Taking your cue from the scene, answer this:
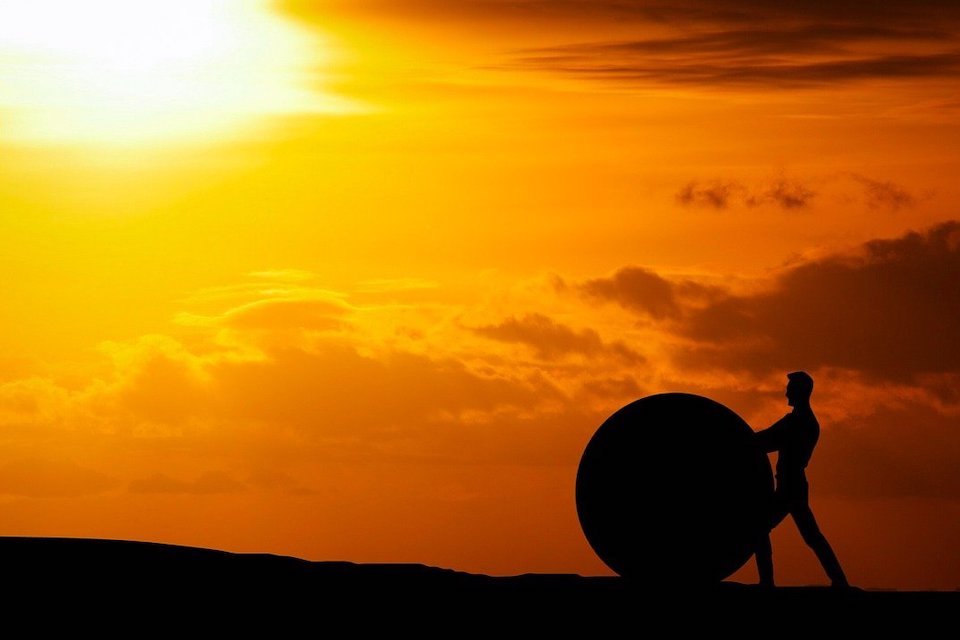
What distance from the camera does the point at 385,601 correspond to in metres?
18.2

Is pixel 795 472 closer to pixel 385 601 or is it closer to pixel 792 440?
pixel 792 440

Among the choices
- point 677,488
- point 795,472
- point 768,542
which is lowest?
point 768,542

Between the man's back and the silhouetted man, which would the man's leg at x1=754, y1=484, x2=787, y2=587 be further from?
the man's back

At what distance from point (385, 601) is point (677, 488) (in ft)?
11.7

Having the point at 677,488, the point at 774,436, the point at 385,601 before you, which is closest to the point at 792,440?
the point at 774,436

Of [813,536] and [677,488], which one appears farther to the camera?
[813,536]

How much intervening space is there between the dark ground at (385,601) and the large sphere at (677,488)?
0.43 meters

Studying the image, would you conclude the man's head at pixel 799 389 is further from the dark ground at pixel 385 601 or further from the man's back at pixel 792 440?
the dark ground at pixel 385 601

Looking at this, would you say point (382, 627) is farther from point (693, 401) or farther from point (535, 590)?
point (693, 401)

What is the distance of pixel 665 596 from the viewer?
1794cm

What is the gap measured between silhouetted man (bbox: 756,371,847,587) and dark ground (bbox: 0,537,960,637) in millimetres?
428

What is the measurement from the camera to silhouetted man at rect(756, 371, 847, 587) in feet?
60.3

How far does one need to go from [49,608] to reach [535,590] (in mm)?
5679

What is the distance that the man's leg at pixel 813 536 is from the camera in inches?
726
